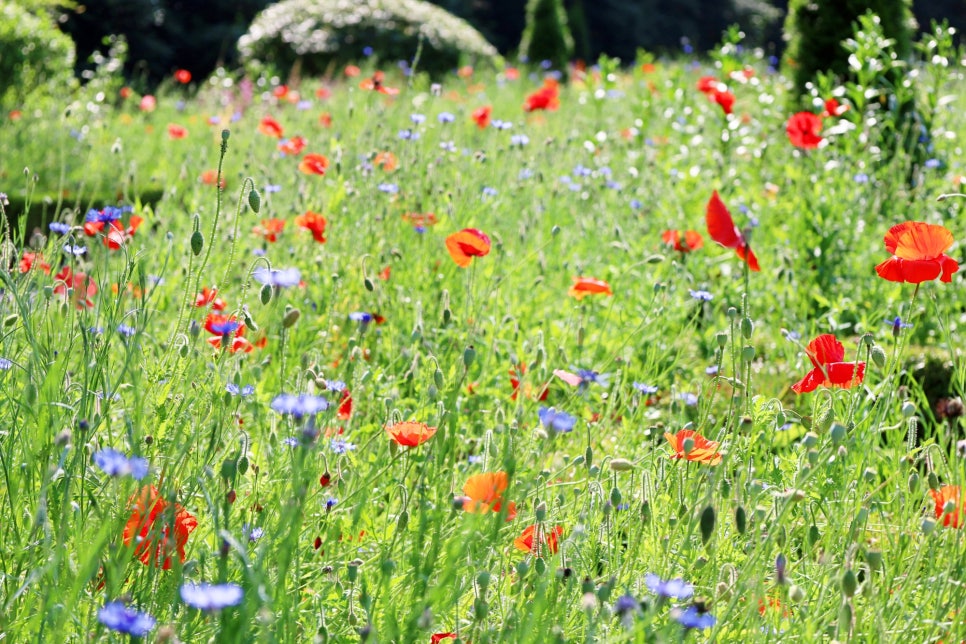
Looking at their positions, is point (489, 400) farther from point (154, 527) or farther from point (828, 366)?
point (154, 527)

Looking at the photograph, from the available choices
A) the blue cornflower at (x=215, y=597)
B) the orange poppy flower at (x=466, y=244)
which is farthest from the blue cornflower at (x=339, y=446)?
the blue cornflower at (x=215, y=597)

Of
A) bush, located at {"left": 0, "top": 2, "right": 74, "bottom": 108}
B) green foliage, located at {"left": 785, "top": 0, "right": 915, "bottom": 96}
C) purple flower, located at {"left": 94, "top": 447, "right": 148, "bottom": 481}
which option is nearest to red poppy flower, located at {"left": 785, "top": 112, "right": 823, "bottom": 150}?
green foliage, located at {"left": 785, "top": 0, "right": 915, "bottom": 96}

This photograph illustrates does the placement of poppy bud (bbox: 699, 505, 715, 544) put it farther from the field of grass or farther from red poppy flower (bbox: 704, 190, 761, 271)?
red poppy flower (bbox: 704, 190, 761, 271)

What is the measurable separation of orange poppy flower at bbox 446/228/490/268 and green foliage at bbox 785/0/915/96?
4.58 metres

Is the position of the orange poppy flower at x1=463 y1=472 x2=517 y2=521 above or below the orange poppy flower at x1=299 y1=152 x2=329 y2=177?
below

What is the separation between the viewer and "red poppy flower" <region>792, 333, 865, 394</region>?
1.72 meters

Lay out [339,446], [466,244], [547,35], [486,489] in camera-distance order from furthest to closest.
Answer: [547,35], [466,244], [339,446], [486,489]

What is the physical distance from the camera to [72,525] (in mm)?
1562

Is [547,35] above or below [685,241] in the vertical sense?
above

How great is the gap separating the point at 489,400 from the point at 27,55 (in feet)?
20.6

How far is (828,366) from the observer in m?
1.73

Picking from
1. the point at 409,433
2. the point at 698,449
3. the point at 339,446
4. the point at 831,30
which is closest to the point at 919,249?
the point at 698,449

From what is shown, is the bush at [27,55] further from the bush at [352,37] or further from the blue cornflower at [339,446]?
the blue cornflower at [339,446]

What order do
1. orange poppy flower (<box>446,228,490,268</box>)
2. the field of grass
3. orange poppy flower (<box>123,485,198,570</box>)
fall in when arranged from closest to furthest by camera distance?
orange poppy flower (<box>123,485,198,570</box>) → the field of grass → orange poppy flower (<box>446,228,490,268</box>)
